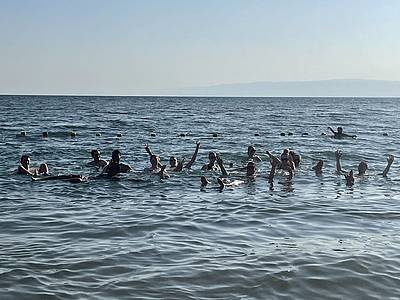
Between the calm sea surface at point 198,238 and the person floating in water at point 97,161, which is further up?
the person floating in water at point 97,161

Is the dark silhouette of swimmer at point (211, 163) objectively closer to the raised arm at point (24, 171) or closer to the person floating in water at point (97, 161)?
the person floating in water at point (97, 161)

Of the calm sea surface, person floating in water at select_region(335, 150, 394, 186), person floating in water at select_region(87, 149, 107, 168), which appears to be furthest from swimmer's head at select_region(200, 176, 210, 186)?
person floating in water at select_region(87, 149, 107, 168)

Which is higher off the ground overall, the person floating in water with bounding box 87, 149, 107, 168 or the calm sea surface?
the person floating in water with bounding box 87, 149, 107, 168

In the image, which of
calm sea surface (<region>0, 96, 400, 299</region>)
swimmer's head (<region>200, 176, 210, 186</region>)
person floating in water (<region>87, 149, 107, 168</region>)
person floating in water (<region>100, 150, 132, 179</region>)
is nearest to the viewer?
calm sea surface (<region>0, 96, 400, 299</region>)

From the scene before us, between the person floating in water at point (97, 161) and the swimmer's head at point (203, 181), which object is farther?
the person floating in water at point (97, 161)

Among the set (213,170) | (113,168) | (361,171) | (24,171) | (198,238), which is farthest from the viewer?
(213,170)

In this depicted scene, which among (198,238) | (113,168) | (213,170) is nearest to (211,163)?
(213,170)

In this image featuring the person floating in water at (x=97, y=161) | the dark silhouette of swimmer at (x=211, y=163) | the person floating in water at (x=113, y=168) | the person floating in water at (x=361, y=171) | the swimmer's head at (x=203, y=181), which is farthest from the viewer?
the person floating in water at (x=97, y=161)

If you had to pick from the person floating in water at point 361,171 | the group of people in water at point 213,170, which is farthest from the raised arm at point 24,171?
the person floating in water at point 361,171

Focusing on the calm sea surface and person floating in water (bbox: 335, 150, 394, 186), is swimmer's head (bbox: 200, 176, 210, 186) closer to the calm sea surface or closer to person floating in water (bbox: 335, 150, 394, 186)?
the calm sea surface

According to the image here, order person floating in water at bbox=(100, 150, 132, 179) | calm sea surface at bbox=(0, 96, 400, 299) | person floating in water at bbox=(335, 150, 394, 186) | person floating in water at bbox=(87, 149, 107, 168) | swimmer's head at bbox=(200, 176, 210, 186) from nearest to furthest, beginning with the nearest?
calm sea surface at bbox=(0, 96, 400, 299)
swimmer's head at bbox=(200, 176, 210, 186)
person floating in water at bbox=(335, 150, 394, 186)
person floating in water at bbox=(100, 150, 132, 179)
person floating in water at bbox=(87, 149, 107, 168)

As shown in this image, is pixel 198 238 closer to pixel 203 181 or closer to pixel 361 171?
pixel 203 181

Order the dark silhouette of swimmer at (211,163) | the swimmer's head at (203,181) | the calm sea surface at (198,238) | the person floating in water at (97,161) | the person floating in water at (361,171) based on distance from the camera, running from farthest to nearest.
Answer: the person floating in water at (97,161) < the dark silhouette of swimmer at (211,163) < the person floating in water at (361,171) < the swimmer's head at (203,181) < the calm sea surface at (198,238)

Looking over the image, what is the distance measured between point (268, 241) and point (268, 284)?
2287 millimetres
